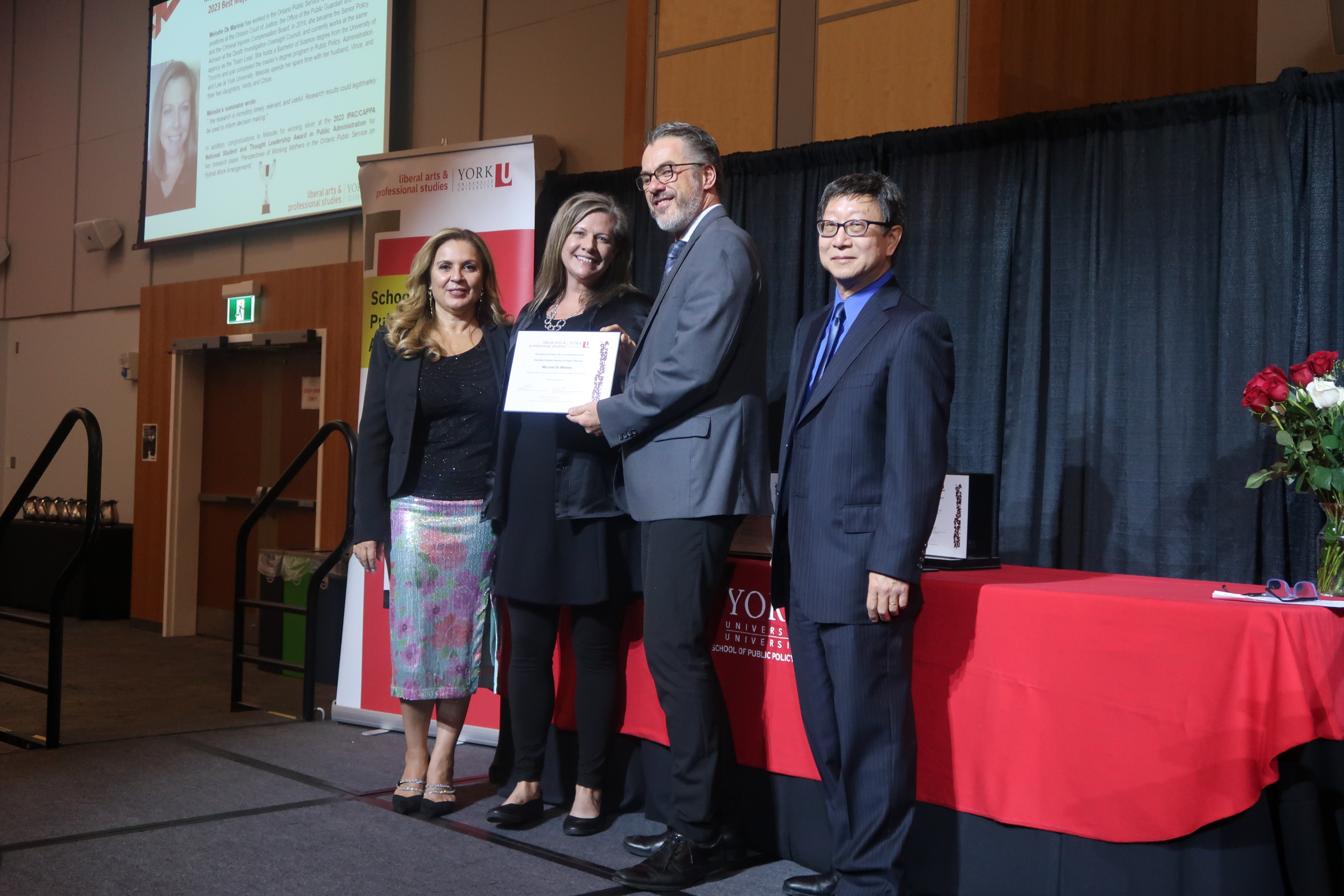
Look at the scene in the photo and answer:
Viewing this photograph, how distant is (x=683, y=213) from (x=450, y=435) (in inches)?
34.1

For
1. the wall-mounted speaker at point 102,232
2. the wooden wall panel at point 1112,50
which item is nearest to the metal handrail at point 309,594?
the wooden wall panel at point 1112,50

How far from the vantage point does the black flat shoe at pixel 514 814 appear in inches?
109

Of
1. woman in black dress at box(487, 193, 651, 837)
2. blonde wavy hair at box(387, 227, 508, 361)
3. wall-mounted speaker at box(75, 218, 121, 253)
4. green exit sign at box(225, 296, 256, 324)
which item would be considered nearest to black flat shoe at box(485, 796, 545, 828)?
woman in black dress at box(487, 193, 651, 837)

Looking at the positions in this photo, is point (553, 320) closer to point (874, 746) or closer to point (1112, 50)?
point (874, 746)

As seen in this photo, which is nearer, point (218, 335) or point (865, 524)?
point (865, 524)

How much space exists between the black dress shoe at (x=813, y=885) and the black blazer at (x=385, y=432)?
1.19 m

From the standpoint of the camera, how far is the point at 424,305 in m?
3.00

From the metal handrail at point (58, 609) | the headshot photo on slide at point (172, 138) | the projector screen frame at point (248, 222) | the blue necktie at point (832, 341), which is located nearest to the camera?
the blue necktie at point (832, 341)

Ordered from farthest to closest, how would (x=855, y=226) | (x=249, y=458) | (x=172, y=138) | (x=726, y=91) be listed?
(x=172, y=138)
(x=249, y=458)
(x=726, y=91)
(x=855, y=226)

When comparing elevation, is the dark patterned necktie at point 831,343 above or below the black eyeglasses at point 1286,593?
above

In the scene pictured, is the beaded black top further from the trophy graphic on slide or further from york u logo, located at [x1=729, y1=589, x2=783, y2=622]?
the trophy graphic on slide

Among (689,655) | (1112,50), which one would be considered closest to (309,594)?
(689,655)

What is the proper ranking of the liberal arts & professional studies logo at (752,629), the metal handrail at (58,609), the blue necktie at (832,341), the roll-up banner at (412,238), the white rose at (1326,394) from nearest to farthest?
the white rose at (1326,394)
the blue necktie at (832,341)
the liberal arts & professional studies logo at (752,629)
the metal handrail at (58,609)
the roll-up banner at (412,238)

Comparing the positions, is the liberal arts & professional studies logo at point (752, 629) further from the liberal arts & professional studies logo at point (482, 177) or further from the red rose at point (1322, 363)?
the liberal arts & professional studies logo at point (482, 177)
